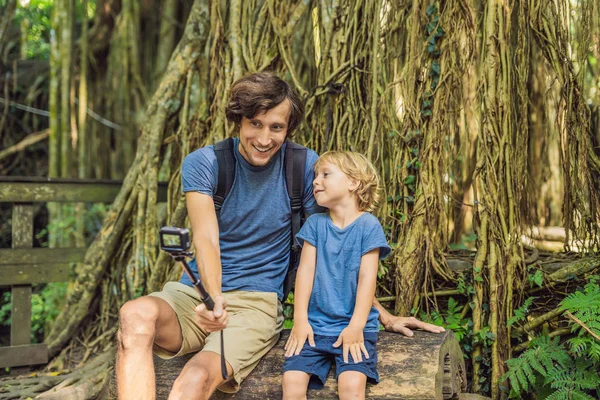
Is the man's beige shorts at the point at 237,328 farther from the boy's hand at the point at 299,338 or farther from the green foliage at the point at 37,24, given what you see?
the green foliage at the point at 37,24

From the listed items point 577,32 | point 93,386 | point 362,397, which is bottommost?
point 93,386

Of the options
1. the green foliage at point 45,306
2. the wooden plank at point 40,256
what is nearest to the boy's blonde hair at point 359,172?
the wooden plank at point 40,256

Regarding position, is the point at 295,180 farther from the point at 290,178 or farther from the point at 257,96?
the point at 257,96

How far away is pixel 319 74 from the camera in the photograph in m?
4.25

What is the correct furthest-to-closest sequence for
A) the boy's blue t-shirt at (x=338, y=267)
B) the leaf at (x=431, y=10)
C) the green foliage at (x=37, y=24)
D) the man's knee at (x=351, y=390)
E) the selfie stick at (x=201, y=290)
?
the green foliage at (x=37, y=24)
the leaf at (x=431, y=10)
the boy's blue t-shirt at (x=338, y=267)
the man's knee at (x=351, y=390)
the selfie stick at (x=201, y=290)

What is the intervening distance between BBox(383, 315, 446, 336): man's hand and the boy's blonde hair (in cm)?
56

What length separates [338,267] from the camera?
3027 mm

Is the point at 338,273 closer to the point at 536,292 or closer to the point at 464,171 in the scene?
the point at 536,292

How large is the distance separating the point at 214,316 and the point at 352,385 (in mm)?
637

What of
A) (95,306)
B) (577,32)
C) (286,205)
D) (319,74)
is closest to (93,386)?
(95,306)

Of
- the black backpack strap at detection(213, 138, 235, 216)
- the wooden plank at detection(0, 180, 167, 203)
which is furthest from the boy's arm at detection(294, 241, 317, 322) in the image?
the wooden plank at detection(0, 180, 167, 203)

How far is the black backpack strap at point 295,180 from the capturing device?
127 inches

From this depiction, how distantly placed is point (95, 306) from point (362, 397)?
2905mm

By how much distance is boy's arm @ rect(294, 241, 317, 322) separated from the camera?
297 cm
